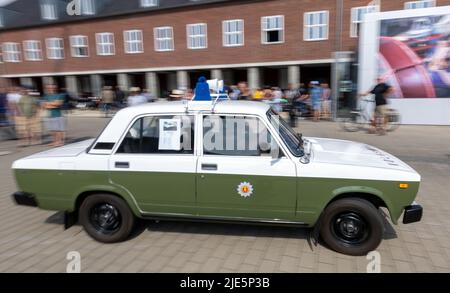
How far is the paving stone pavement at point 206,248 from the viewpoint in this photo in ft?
11.6

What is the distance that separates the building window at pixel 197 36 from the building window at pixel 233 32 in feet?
5.02

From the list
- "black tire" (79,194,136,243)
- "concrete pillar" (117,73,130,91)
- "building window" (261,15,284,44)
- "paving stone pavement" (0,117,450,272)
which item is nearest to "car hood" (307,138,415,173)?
"paving stone pavement" (0,117,450,272)

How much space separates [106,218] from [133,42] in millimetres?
25496

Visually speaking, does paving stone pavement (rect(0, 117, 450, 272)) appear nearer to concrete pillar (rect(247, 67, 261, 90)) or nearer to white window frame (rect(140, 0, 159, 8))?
concrete pillar (rect(247, 67, 261, 90))

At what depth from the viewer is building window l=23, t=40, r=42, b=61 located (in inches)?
1211

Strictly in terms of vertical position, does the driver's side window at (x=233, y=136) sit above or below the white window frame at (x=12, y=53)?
below

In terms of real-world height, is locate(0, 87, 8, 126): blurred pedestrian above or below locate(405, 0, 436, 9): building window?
below

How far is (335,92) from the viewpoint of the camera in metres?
Answer: 14.7

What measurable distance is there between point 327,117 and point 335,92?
141 centimetres

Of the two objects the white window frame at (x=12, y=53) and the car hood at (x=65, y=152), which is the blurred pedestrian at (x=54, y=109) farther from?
the white window frame at (x=12, y=53)

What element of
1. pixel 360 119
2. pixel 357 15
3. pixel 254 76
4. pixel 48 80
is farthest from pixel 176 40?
pixel 360 119

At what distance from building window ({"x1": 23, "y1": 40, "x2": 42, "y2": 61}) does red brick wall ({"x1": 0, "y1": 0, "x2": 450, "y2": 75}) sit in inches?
19.6

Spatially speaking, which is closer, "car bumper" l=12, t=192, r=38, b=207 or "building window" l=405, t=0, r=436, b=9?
"car bumper" l=12, t=192, r=38, b=207

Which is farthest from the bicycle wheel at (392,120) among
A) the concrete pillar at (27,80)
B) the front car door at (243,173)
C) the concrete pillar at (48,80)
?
the concrete pillar at (27,80)
